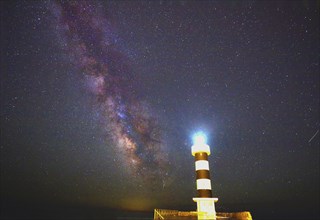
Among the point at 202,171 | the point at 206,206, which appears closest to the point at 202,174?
the point at 202,171

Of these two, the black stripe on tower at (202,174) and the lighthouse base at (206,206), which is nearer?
the lighthouse base at (206,206)

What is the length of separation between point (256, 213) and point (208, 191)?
135 meters

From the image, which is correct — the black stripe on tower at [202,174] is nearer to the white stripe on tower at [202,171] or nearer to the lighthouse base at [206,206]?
the white stripe on tower at [202,171]

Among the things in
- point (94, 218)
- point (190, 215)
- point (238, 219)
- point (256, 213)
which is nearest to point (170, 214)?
point (190, 215)

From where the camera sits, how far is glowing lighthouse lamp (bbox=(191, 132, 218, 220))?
4.50 m

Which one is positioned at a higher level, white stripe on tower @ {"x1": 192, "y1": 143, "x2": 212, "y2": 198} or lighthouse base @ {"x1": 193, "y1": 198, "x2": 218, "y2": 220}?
white stripe on tower @ {"x1": 192, "y1": 143, "x2": 212, "y2": 198}

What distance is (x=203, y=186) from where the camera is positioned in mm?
4664

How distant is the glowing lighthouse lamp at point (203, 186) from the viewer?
4502mm

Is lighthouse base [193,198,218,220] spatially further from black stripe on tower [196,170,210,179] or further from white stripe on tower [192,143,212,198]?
black stripe on tower [196,170,210,179]

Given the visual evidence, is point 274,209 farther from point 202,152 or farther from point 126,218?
point 202,152

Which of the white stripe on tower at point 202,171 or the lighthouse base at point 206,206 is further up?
the white stripe on tower at point 202,171

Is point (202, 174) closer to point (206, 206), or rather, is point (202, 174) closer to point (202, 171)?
point (202, 171)

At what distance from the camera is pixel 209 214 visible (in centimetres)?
433

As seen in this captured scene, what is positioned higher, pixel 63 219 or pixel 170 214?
pixel 63 219
